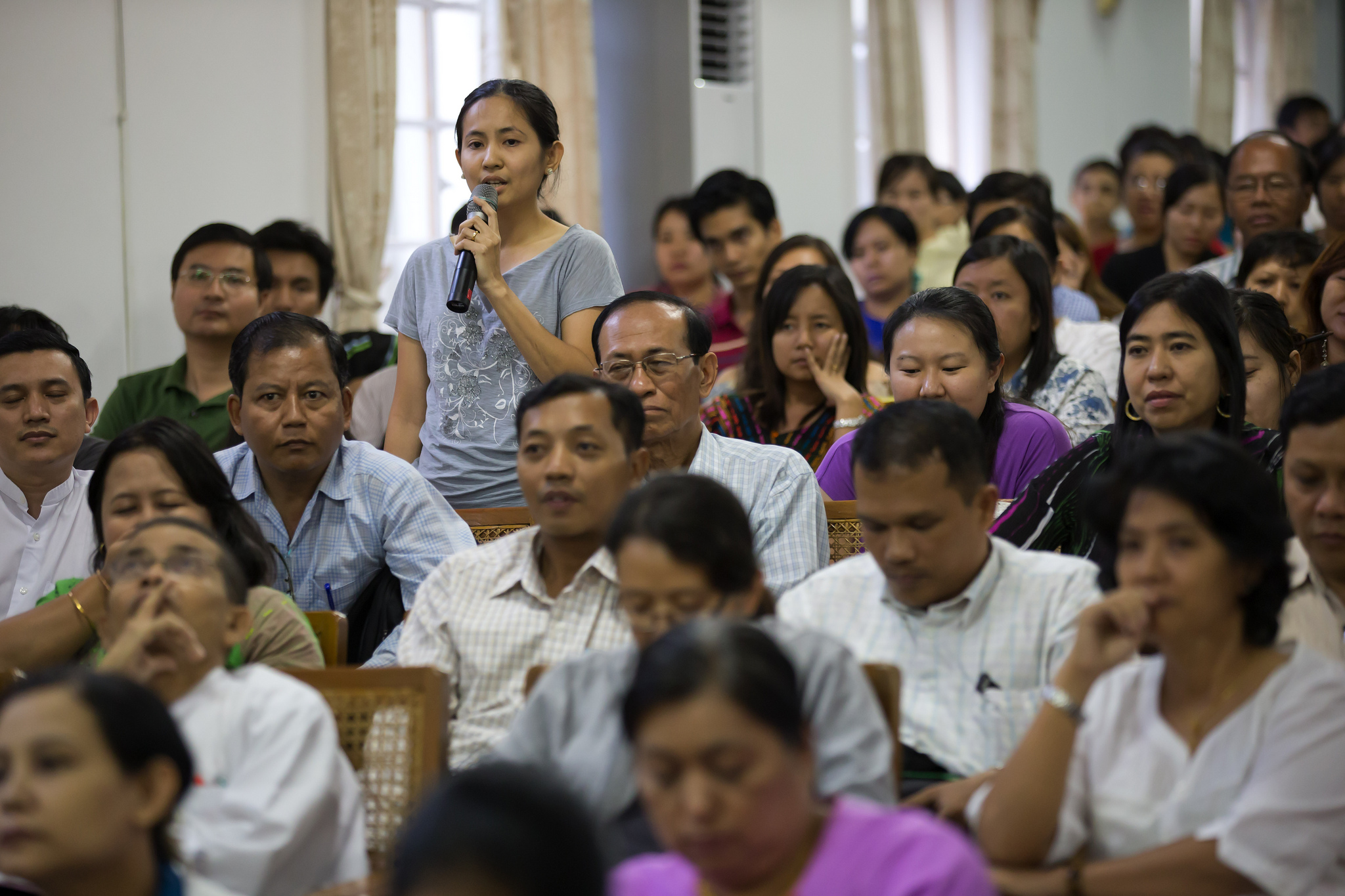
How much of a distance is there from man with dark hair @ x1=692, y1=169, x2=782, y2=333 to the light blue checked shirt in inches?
87.4

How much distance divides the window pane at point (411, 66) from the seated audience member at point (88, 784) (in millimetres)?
4291

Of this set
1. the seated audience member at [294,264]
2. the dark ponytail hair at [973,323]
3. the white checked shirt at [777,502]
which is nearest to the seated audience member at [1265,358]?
the dark ponytail hair at [973,323]

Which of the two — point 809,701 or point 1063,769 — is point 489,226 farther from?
point 1063,769

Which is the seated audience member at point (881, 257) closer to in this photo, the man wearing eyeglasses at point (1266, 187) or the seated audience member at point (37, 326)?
the man wearing eyeglasses at point (1266, 187)

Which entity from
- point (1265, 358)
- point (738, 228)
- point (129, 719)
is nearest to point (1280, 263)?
point (1265, 358)

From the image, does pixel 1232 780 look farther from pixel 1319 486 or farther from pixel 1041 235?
pixel 1041 235

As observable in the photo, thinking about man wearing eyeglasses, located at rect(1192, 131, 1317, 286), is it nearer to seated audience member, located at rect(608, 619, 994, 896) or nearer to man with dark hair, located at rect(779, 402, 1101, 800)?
man with dark hair, located at rect(779, 402, 1101, 800)

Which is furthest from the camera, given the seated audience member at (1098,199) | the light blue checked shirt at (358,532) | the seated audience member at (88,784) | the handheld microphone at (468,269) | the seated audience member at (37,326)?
the seated audience member at (1098,199)

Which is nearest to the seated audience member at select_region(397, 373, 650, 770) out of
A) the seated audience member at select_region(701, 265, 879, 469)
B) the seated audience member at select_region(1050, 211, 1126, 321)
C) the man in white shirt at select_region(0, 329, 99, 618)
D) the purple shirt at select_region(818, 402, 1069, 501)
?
the purple shirt at select_region(818, 402, 1069, 501)

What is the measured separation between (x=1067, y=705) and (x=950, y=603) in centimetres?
38

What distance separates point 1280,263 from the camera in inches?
147

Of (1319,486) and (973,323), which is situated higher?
(973,323)

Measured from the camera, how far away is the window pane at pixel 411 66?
17.9 ft

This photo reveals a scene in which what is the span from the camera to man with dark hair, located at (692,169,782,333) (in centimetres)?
478
